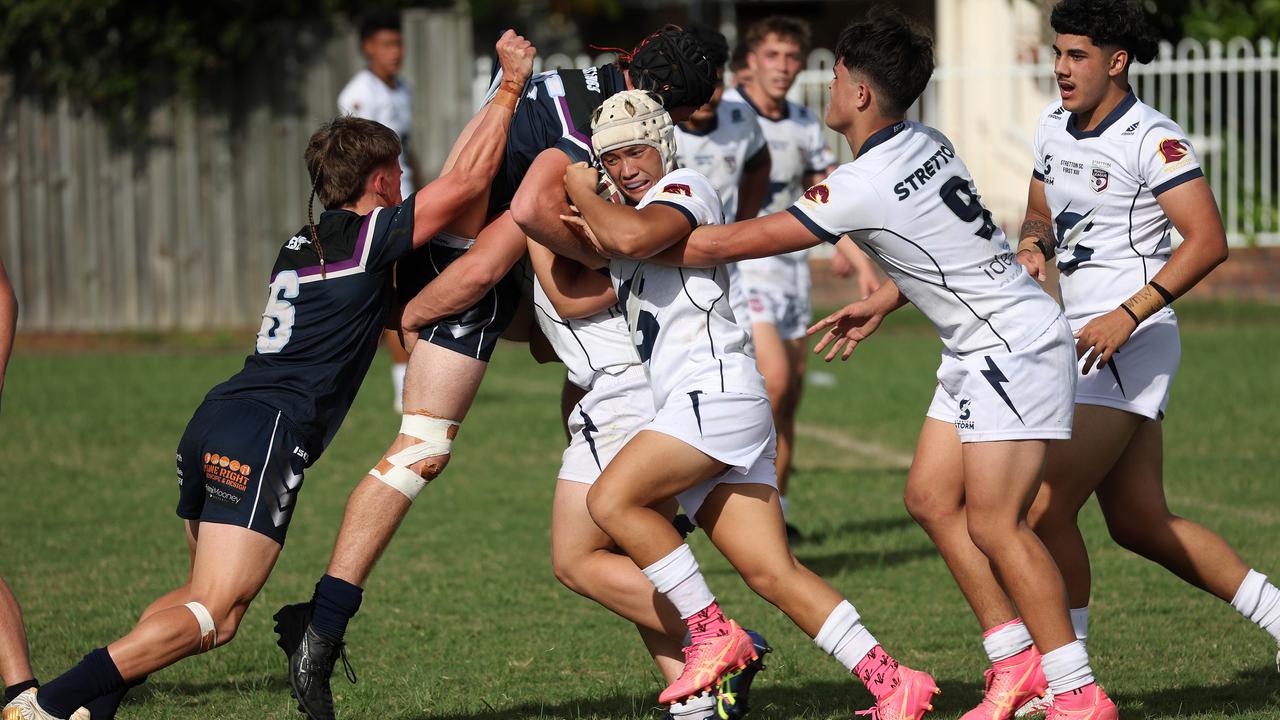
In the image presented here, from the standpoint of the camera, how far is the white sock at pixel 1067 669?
14.7 feet

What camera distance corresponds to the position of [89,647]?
598 centimetres

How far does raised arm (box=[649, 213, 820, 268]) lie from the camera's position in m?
4.42

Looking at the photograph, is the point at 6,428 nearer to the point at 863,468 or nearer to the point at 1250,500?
the point at 863,468

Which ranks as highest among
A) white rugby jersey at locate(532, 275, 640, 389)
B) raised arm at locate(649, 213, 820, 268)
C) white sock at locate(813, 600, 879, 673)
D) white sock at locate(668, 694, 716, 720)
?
raised arm at locate(649, 213, 820, 268)

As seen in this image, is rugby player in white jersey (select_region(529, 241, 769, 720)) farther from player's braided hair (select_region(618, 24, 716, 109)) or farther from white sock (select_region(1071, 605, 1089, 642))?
white sock (select_region(1071, 605, 1089, 642))

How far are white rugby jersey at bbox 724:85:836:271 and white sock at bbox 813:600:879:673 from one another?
164 inches

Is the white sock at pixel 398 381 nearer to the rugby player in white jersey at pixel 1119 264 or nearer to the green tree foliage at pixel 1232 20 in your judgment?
→ the rugby player in white jersey at pixel 1119 264

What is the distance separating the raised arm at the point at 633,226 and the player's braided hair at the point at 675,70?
0.51 metres

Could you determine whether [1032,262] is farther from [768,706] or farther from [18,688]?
[18,688]

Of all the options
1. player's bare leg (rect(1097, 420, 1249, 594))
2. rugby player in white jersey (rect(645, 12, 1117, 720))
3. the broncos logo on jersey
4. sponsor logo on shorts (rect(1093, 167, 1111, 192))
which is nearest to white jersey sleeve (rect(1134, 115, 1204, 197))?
sponsor logo on shorts (rect(1093, 167, 1111, 192))

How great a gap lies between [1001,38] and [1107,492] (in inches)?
629

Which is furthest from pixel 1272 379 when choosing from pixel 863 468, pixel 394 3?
pixel 394 3

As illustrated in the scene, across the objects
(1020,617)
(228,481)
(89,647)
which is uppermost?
(228,481)

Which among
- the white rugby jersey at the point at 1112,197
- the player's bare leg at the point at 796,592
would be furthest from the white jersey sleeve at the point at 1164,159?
the player's bare leg at the point at 796,592
